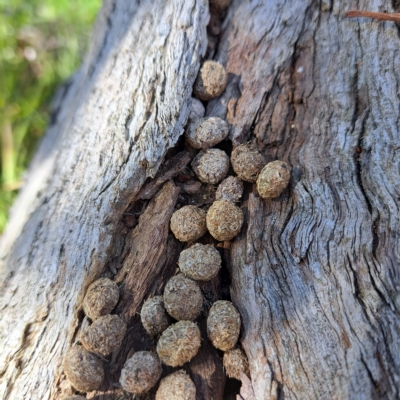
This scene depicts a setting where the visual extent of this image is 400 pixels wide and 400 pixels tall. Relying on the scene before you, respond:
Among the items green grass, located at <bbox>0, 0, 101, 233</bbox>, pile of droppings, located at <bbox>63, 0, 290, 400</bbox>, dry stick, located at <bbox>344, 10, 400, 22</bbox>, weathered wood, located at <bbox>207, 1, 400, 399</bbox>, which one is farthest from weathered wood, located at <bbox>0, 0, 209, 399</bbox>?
green grass, located at <bbox>0, 0, 101, 233</bbox>

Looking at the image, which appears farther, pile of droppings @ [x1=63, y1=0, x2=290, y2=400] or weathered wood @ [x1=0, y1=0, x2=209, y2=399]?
weathered wood @ [x1=0, y1=0, x2=209, y2=399]

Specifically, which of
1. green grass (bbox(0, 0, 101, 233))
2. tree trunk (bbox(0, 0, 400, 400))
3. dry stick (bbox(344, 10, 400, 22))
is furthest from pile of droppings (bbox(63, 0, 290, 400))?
green grass (bbox(0, 0, 101, 233))

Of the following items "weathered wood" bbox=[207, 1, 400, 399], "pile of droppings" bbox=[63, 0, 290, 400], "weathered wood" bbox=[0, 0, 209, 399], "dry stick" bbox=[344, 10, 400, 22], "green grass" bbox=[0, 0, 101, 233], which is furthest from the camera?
"green grass" bbox=[0, 0, 101, 233]

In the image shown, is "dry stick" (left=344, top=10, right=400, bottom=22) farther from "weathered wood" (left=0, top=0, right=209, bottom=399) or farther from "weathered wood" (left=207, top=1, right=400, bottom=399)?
"weathered wood" (left=0, top=0, right=209, bottom=399)

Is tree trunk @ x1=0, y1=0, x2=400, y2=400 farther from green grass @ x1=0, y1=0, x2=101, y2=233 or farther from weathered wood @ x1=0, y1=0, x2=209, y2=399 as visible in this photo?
green grass @ x1=0, y1=0, x2=101, y2=233

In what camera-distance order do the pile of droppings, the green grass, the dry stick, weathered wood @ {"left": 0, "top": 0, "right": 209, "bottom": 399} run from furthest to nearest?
the green grass, the dry stick, weathered wood @ {"left": 0, "top": 0, "right": 209, "bottom": 399}, the pile of droppings

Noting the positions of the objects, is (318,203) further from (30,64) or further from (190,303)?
(30,64)

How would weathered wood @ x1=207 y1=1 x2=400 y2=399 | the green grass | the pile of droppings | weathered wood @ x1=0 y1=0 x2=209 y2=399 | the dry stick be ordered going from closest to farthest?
weathered wood @ x1=207 y1=1 x2=400 y2=399 < the pile of droppings < weathered wood @ x1=0 y1=0 x2=209 y2=399 < the dry stick < the green grass

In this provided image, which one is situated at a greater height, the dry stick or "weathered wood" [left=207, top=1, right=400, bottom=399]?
the dry stick
